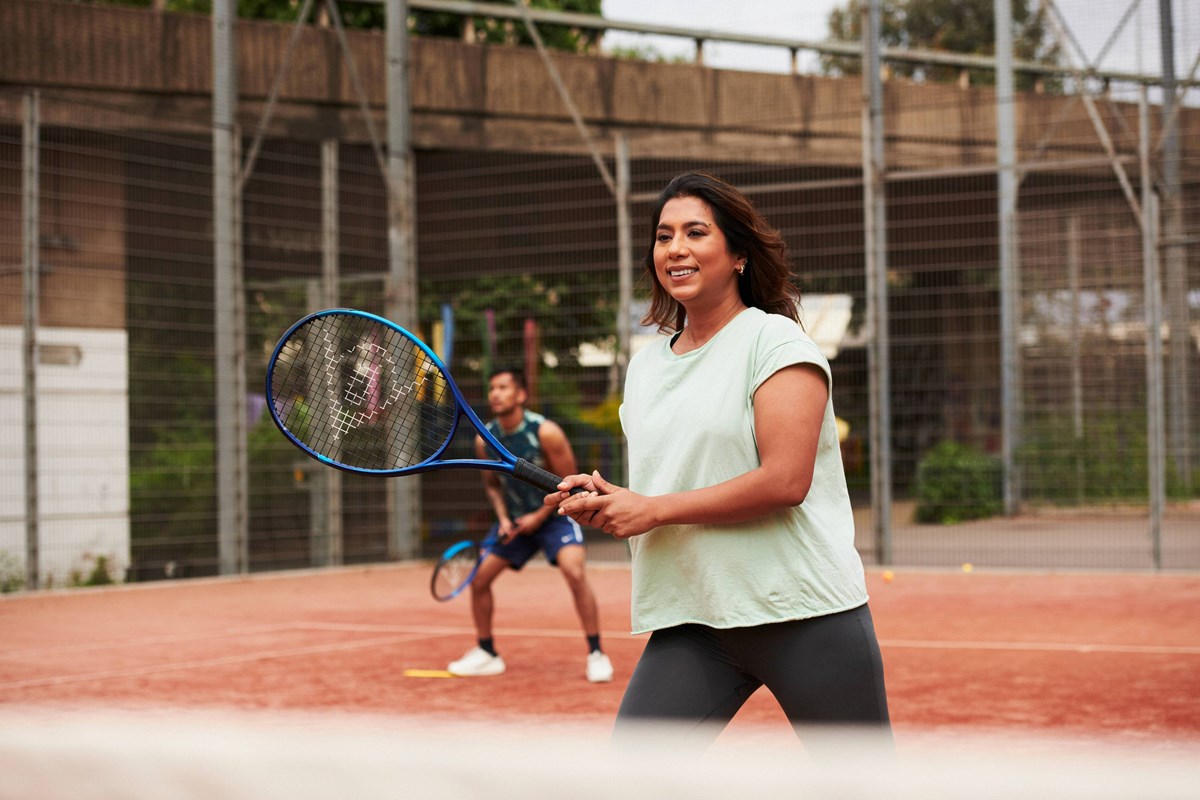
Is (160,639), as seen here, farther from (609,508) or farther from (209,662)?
(609,508)

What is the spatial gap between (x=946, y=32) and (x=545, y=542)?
18492mm

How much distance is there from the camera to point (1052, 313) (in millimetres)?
13695

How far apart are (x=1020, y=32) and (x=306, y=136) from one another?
25.9ft

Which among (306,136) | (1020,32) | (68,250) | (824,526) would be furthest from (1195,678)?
(1020,32)

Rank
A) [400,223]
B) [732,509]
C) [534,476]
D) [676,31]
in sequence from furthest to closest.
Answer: [676,31] → [400,223] → [534,476] → [732,509]

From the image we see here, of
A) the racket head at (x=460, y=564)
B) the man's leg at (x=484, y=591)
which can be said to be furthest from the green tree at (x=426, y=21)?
the man's leg at (x=484, y=591)

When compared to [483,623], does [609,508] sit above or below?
above

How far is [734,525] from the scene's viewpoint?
106 inches

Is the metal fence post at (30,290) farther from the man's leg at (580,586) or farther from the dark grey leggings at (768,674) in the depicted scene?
the dark grey leggings at (768,674)

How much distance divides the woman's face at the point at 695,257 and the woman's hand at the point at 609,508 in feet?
1.36

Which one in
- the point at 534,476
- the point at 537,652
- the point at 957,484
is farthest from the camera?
the point at 957,484

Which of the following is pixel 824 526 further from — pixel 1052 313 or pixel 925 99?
pixel 925 99

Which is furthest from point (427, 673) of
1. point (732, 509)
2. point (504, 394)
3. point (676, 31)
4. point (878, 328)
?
Result: point (676, 31)

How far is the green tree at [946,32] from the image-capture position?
14852 millimetres
